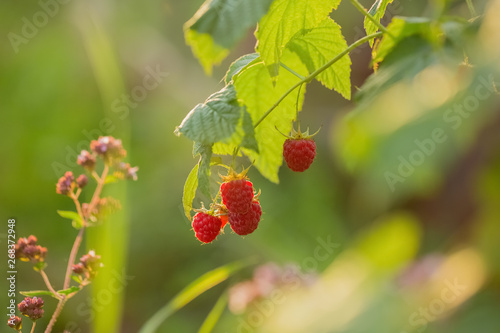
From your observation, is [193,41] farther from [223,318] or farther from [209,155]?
[223,318]

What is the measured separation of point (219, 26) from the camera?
1.51 ft

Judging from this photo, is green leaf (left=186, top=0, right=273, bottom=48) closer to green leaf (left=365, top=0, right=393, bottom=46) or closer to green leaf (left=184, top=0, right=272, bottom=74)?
green leaf (left=184, top=0, right=272, bottom=74)

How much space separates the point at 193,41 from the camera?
1.52ft

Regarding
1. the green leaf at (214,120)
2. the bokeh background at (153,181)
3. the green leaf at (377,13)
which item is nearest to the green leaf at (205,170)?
the green leaf at (214,120)

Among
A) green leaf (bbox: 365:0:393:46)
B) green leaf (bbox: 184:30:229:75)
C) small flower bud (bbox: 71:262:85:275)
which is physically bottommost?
green leaf (bbox: 184:30:229:75)

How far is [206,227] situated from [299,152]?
0.53ft

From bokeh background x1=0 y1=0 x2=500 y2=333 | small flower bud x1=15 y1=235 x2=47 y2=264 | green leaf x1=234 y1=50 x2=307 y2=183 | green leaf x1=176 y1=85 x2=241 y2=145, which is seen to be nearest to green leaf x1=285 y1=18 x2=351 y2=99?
green leaf x1=234 y1=50 x2=307 y2=183

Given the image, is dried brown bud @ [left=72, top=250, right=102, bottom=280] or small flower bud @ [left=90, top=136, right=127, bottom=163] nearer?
dried brown bud @ [left=72, top=250, right=102, bottom=280]

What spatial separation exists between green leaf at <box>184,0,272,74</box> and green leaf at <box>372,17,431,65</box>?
0.38 ft

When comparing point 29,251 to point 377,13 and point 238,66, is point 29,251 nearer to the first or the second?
point 238,66

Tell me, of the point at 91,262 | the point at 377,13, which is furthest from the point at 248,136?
the point at 91,262

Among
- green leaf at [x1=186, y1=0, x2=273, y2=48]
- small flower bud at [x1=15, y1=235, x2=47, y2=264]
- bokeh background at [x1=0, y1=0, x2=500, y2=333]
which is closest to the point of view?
green leaf at [x1=186, y1=0, x2=273, y2=48]

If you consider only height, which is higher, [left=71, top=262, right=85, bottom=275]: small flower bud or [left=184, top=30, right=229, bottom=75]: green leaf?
[left=71, top=262, right=85, bottom=275]: small flower bud

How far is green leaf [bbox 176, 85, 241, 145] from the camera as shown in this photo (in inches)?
21.1
